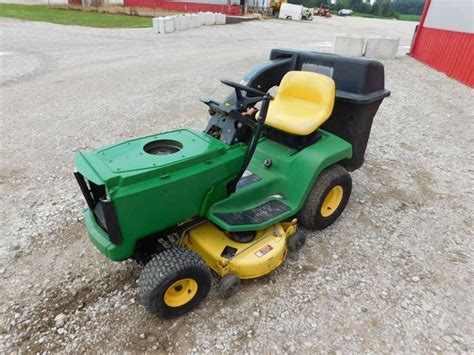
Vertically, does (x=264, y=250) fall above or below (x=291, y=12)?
below

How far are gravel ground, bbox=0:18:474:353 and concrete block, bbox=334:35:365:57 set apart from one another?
5.75 metres

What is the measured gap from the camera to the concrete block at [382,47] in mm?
10867

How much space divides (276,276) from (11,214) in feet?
8.52

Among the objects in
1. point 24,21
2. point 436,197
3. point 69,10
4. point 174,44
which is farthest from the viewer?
point 69,10

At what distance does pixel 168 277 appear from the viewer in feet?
6.59

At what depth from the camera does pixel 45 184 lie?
→ 3736 millimetres

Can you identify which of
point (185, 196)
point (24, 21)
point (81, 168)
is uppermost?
point (81, 168)

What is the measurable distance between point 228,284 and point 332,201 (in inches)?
53.6

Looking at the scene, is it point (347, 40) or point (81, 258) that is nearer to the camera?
point (81, 258)

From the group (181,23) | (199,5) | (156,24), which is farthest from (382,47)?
(199,5)

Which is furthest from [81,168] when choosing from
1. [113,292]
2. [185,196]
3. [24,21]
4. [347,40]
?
[24,21]

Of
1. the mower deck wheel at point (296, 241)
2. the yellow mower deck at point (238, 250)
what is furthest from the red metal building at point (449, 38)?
the yellow mower deck at point (238, 250)

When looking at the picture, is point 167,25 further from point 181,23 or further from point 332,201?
point 332,201

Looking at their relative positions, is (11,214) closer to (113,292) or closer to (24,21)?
(113,292)
